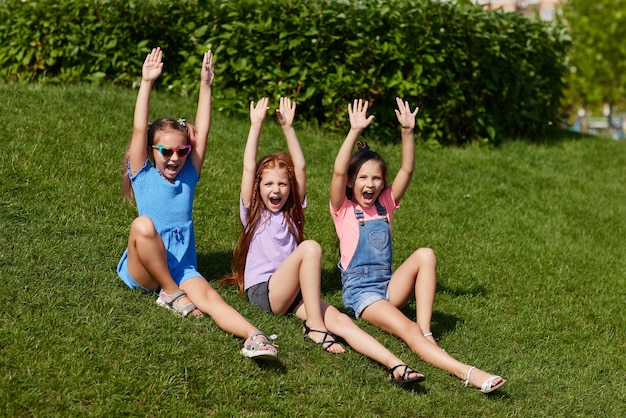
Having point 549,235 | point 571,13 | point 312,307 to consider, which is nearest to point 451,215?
point 549,235

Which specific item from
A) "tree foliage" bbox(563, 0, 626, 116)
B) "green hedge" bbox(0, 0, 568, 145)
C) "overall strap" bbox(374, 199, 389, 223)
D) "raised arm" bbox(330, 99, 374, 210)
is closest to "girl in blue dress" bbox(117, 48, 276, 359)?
"raised arm" bbox(330, 99, 374, 210)

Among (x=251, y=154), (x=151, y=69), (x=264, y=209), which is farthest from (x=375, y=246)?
(x=151, y=69)

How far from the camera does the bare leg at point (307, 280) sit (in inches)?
208

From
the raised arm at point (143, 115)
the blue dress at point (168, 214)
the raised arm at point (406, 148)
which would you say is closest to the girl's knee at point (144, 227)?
the blue dress at point (168, 214)

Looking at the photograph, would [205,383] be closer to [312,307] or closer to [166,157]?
[312,307]

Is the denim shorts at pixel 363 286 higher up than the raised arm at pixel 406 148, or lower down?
lower down

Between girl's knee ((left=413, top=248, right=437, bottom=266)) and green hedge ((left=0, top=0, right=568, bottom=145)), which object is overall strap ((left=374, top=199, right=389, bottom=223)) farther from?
green hedge ((left=0, top=0, right=568, bottom=145))

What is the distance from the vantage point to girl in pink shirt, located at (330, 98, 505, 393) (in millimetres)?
5512

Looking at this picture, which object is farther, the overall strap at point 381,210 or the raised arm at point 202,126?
the overall strap at point 381,210

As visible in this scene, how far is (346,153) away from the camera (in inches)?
221

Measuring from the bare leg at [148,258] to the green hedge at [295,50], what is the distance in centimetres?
429

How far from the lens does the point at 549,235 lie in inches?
313

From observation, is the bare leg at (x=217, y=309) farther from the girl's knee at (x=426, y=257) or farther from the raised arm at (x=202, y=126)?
the girl's knee at (x=426, y=257)

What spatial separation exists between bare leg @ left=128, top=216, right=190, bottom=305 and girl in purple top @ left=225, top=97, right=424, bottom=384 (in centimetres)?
57
